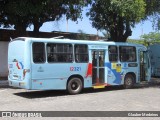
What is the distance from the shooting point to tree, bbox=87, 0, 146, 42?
1998cm

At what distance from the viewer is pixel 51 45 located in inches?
579

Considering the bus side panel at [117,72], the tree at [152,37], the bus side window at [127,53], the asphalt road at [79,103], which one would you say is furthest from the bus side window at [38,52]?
the tree at [152,37]

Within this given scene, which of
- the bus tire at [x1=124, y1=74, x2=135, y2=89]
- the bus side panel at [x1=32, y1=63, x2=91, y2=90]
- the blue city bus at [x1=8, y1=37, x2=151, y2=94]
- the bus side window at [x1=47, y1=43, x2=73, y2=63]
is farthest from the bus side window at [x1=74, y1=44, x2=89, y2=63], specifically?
the bus tire at [x1=124, y1=74, x2=135, y2=89]

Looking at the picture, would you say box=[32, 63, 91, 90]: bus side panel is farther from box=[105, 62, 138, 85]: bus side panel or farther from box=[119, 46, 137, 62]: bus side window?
box=[119, 46, 137, 62]: bus side window

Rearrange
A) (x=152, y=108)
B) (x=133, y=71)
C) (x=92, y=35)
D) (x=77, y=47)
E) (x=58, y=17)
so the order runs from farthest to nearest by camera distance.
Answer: (x=92, y=35) → (x=58, y=17) → (x=133, y=71) → (x=77, y=47) → (x=152, y=108)

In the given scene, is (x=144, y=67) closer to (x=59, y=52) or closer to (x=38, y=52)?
(x=59, y=52)

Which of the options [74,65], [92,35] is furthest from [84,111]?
[92,35]

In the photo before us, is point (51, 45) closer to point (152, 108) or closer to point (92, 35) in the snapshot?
point (152, 108)

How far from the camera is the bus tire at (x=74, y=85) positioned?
50.4ft

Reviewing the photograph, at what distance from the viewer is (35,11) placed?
1998 centimetres

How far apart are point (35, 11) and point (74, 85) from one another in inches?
253

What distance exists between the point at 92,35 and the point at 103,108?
68.0 ft

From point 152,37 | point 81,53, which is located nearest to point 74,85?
point 81,53

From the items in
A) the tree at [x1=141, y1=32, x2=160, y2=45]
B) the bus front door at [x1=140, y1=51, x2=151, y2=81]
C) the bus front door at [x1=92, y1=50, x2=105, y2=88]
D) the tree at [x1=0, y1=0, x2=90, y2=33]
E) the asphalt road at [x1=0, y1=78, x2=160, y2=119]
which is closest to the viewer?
the asphalt road at [x1=0, y1=78, x2=160, y2=119]
